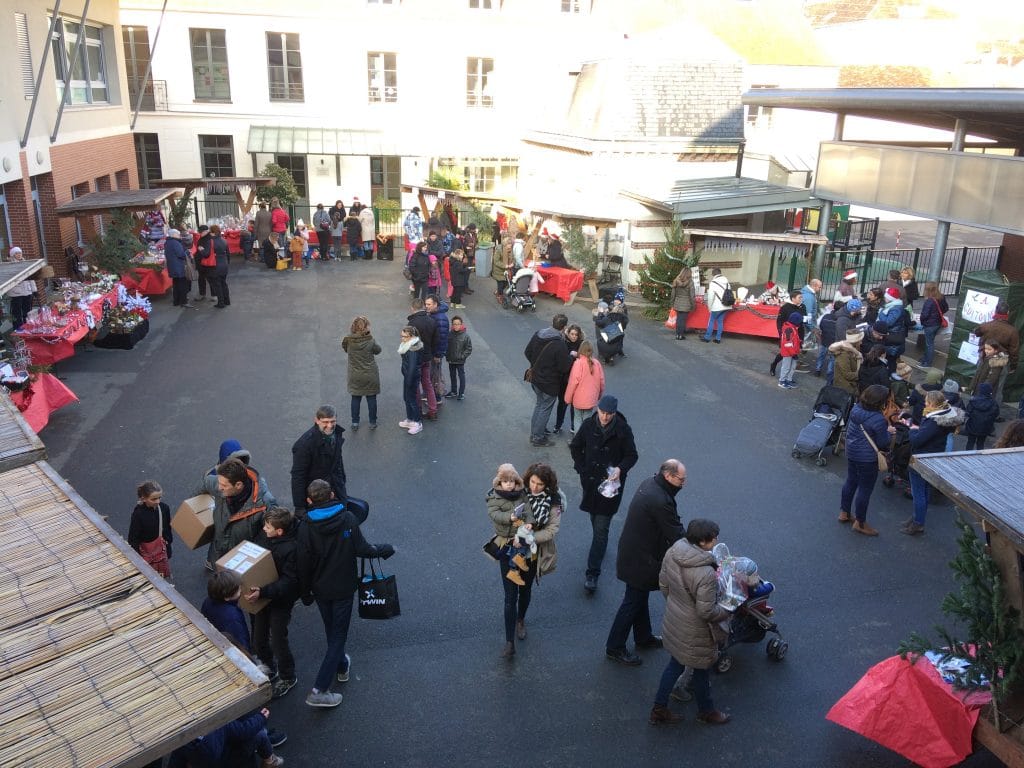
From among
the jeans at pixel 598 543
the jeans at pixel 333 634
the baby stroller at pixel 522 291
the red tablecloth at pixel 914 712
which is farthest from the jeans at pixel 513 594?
the baby stroller at pixel 522 291

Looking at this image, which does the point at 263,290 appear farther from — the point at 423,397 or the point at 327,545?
the point at 327,545

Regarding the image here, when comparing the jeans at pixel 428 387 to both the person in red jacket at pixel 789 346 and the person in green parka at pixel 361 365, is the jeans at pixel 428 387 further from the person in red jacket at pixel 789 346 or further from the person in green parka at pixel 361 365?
the person in red jacket at pixel 789 346

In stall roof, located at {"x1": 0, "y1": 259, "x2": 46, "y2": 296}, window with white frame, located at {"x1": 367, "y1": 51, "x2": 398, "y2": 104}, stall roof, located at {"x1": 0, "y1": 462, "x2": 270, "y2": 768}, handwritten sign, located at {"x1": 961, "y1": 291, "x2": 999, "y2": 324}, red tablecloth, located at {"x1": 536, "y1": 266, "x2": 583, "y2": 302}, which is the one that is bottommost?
red tablecloth, located at {"x1": 536, "y1": 266, "x2": 583, "y2": 302}

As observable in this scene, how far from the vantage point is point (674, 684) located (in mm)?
5863

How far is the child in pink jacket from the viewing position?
9.82m

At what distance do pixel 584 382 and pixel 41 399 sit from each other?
7.27 meters

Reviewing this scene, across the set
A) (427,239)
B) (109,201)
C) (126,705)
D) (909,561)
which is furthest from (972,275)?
(109,201)

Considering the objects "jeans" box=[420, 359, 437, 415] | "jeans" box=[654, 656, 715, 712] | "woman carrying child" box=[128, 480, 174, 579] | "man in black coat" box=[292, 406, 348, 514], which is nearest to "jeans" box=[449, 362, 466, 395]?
"jeans" box=[420, 359, 437, 415]

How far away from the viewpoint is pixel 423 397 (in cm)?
1191

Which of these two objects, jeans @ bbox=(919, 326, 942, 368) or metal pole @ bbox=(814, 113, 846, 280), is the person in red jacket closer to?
jeans @ bbox=(919, 326, 942, 368)

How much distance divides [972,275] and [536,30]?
21334mm

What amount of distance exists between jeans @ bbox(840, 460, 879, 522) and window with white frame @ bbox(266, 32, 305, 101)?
25165 millimetres

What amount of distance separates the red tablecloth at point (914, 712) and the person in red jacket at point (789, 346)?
7.96 metres

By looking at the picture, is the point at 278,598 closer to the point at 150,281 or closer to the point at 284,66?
the point at 150,281
